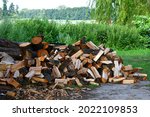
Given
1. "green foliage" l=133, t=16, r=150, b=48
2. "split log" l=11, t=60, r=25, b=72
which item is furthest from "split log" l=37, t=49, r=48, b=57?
"green foliage" l=133, t=16, r=150, b=48

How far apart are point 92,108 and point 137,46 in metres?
11.8

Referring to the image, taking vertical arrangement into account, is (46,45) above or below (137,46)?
above

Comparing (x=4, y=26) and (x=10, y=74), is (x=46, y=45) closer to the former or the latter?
(x=10, y=74)

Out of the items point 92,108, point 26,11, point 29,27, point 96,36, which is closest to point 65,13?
point 26,11

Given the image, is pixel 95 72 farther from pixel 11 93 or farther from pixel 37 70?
pixel 11 93

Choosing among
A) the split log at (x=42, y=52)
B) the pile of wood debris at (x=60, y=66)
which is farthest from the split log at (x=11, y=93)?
the split log at (x=42, y=52)

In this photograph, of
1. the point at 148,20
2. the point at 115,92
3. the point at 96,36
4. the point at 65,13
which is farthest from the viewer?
the point at 65,13

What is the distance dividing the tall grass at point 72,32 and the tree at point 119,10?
65.8 inches

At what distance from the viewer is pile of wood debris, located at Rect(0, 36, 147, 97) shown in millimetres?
8578

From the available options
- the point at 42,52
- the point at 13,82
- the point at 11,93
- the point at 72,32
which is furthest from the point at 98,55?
the point at 72,32

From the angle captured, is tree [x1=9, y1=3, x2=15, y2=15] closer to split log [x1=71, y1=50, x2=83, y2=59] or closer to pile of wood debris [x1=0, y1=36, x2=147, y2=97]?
pile of wood debris [x1=0, y1=36, x2=147, y2=97]

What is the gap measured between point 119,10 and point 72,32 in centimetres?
451

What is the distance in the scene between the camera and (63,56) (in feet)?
30.6

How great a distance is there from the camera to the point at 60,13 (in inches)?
813
